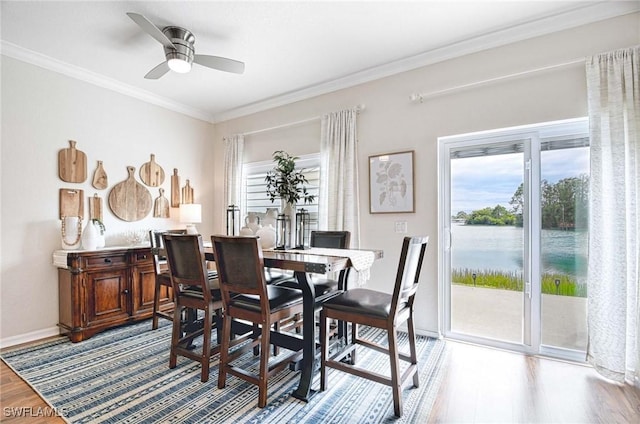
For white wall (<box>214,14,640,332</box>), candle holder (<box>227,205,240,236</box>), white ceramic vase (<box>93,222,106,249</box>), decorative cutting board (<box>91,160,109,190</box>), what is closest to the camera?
white wall (<box>214,14,640,332</box>)

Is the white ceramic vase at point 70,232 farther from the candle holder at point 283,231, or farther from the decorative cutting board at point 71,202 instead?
the candle holder at point 283,231

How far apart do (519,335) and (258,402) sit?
7.63 feet

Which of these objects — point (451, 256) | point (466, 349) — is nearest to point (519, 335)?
point (466, 349)

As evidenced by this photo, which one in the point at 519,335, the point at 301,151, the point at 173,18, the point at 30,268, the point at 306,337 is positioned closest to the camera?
the point at 306,337

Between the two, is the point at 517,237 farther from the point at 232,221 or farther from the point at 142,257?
the point at 142,257

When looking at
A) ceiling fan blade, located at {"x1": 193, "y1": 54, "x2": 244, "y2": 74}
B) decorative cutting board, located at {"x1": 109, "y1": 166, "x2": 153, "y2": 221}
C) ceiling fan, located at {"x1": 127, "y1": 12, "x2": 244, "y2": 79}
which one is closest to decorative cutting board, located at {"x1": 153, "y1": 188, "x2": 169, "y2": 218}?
decorative cutting board, located at {"x1": 109, "y1": 166, "x2": 153, "y2": 221}

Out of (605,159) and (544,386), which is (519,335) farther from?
(605,159)

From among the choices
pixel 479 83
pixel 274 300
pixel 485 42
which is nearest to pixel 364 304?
pixel 274 300

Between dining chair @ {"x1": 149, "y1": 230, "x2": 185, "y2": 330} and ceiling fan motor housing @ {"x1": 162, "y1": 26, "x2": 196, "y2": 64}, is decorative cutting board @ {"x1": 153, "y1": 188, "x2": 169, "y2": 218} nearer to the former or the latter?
dining chair @ {"x1": 149, "y1": 230, "x2": 185, "y2": 330}

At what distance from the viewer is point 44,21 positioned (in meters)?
2.59

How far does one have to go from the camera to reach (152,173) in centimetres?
416

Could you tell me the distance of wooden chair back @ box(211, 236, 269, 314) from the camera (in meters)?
1.92

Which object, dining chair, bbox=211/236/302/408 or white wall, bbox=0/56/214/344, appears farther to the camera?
white wall, bbox=0/56/214/344

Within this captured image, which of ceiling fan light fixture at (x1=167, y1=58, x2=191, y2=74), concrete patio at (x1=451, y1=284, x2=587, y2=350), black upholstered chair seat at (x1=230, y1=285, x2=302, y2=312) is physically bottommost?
concrete patio at (x1=451, y1=284, x2=587, y2=350)
